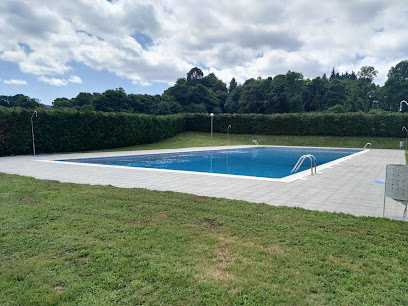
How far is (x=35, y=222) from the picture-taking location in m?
3.88

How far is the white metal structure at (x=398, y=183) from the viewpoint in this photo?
13.8ft

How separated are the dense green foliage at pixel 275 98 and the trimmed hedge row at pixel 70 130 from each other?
22400 millimetres

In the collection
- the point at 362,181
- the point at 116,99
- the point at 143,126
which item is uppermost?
the point at 116,99

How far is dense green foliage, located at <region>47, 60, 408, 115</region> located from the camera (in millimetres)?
43562

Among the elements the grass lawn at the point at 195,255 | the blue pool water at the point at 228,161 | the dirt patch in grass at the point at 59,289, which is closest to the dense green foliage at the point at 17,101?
the blue pool water at the point at 228,161

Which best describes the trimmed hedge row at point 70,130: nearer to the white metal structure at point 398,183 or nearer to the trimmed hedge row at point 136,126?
the trimmed hedge row at point 136,126

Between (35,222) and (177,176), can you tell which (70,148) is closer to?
(177,176)

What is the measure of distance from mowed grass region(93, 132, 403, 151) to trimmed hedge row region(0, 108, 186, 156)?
52.5 inches

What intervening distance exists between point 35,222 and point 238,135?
26.0 meters

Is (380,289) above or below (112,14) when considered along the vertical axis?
below

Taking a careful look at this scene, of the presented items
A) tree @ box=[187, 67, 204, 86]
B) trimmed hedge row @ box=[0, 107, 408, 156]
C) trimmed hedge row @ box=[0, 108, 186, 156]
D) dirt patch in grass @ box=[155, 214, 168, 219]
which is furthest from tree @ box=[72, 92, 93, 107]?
dirt patch in grass @ box=[155, 214, 168, 219]

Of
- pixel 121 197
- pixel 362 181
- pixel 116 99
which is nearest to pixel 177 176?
pixel 121 197

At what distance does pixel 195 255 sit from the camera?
2.96 metres

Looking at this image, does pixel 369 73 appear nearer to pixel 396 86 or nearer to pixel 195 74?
pixel 396 86
